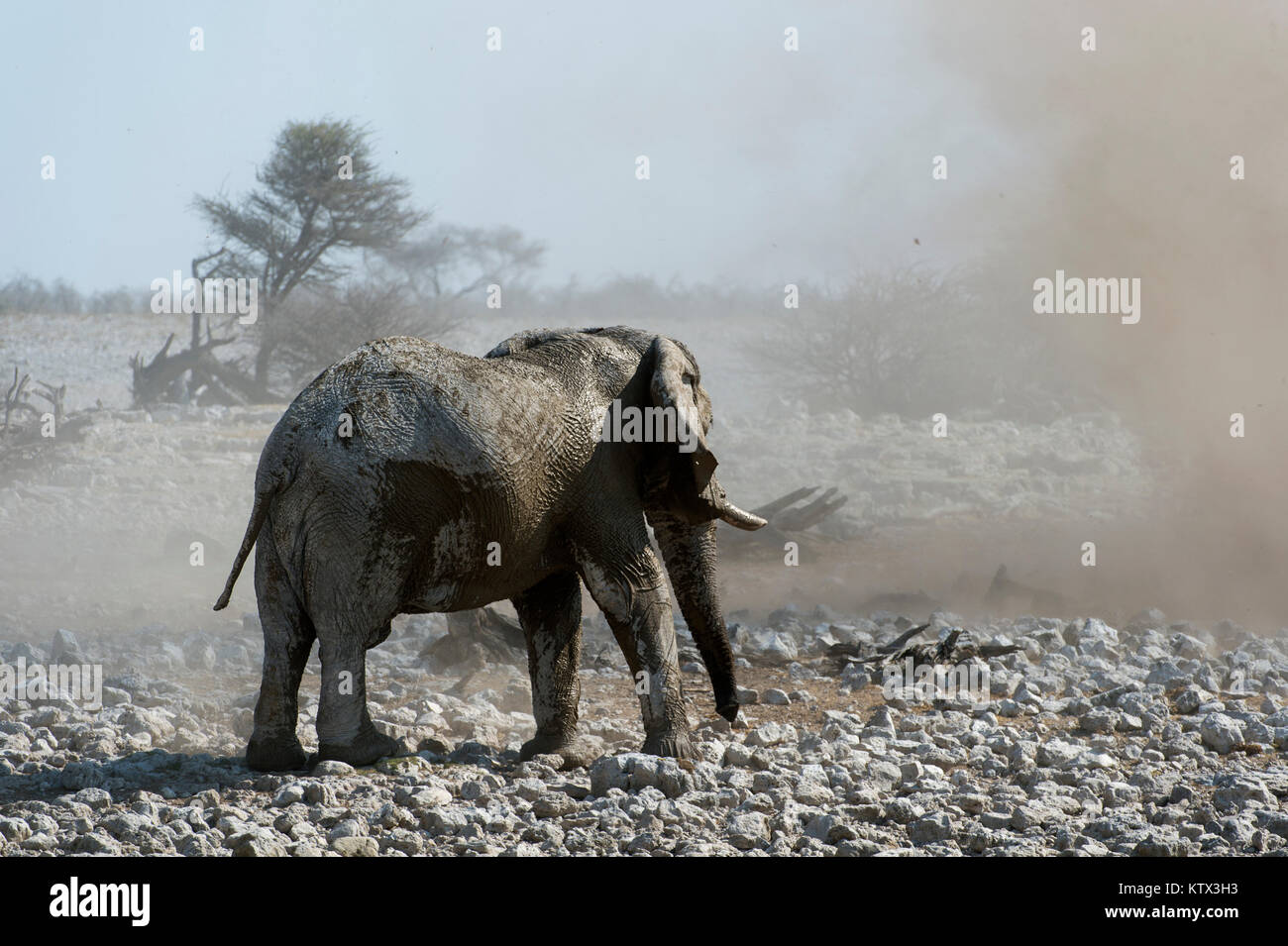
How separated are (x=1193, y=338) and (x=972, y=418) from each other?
696 cm

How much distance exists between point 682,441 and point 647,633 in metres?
1.04

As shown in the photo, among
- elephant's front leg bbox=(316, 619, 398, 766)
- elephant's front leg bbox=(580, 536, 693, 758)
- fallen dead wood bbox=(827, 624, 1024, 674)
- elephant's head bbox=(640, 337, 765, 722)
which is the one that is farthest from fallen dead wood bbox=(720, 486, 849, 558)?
elephant's front leg bbox=(316, 619, 398, 766)

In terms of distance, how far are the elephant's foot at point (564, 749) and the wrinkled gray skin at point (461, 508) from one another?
17 millimetres

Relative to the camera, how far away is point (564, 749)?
26.6 ft

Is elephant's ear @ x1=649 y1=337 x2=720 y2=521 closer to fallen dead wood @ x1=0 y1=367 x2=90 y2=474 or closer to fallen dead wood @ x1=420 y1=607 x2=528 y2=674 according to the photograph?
fallen dead wood @ x1=420 y1=607 x2=528 y2=674

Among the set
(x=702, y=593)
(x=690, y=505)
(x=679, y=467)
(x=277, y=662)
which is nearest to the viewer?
(x=277, y=662)

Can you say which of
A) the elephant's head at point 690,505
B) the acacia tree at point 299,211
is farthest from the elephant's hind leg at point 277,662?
the acacia tree at point 299,211

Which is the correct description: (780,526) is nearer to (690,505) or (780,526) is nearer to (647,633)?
(690,505)

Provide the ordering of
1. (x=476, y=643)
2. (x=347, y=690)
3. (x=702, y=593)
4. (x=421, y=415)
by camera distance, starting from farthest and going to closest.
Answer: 1. (x=476, y=643)
2. (x=702, y=593)
3. (x=347, y=690)
4. (x=421, y=415)

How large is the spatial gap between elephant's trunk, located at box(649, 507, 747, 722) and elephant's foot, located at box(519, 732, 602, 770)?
0.82 m

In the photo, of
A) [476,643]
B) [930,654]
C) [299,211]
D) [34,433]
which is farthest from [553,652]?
[299,211]

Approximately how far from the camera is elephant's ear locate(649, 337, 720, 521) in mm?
7867
